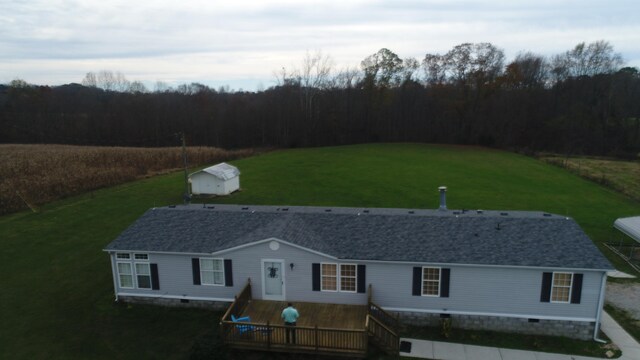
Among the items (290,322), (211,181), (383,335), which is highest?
(211,181)

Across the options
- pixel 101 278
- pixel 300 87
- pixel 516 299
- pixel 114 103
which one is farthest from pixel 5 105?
pixel 516 299

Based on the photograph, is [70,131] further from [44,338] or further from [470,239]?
[470,239]

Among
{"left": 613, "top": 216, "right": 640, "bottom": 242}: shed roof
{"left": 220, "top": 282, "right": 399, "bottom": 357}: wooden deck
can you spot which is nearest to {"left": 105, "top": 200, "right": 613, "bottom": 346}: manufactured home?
{"left": 220, "top": 282, "right": 399, "bottom": 357}: wooden deck

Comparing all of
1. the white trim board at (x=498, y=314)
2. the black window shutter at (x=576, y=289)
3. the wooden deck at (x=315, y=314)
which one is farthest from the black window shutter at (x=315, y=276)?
the black window shutter at (x=576, y=289)

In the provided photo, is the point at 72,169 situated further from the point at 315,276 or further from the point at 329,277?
the point at 329,277

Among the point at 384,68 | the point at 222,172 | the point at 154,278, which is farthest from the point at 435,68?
the point at 154,278

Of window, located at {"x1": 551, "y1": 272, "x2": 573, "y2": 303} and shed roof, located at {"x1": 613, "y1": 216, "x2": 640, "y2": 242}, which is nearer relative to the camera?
window, located at {"x1": 551, "y1": 272, "x2": 573, "y2": 303}

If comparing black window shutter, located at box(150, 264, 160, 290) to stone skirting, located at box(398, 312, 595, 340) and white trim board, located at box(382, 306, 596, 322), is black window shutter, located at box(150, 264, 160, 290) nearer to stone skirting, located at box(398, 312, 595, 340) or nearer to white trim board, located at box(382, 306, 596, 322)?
white trim board, located at box(382, 306, 596, 322)
